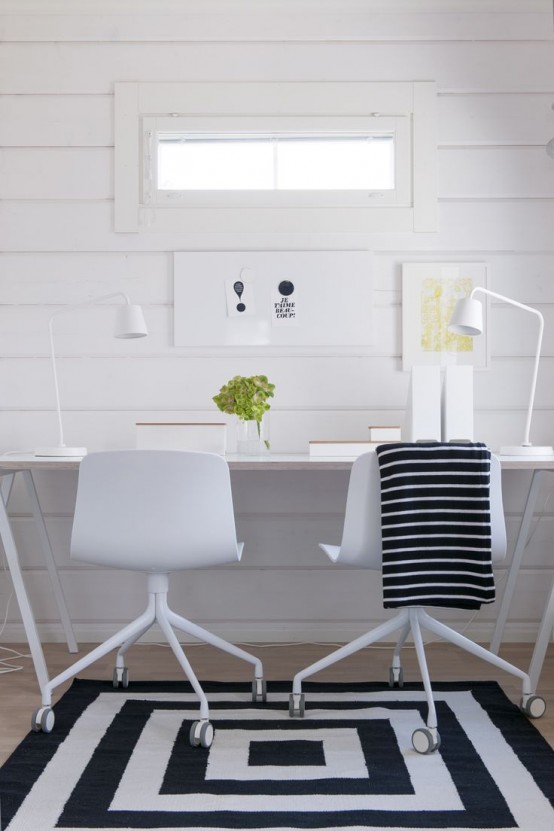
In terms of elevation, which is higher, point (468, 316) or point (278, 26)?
point (278, 26)

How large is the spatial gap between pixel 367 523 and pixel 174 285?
4.36ft

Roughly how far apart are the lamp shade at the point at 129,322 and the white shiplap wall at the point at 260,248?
329mm

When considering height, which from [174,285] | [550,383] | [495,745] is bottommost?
[495,745]

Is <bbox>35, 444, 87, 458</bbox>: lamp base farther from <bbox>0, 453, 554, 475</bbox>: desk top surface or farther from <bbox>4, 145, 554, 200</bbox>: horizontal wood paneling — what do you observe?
<bbox>4, 145, 554, 200</bbox>: horizontal wood paneling

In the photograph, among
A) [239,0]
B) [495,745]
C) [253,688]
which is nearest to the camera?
[495,745]

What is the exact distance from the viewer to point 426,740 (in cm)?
191

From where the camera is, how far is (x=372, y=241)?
118 inches

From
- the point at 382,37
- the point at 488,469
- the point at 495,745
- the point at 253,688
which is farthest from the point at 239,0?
the point at 495,745

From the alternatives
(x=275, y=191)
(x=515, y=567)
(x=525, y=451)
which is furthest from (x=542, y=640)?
(x=275, y=191)

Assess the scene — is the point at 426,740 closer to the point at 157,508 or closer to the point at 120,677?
the point at 157,508

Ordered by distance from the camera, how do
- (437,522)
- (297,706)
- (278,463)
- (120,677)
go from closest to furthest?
(437,522), (297,706), (278,463), (120,677)

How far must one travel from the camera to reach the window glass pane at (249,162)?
3025 mm

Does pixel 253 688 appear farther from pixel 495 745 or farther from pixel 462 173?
pixel 462 173

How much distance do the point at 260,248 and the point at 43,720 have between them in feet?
5.76
